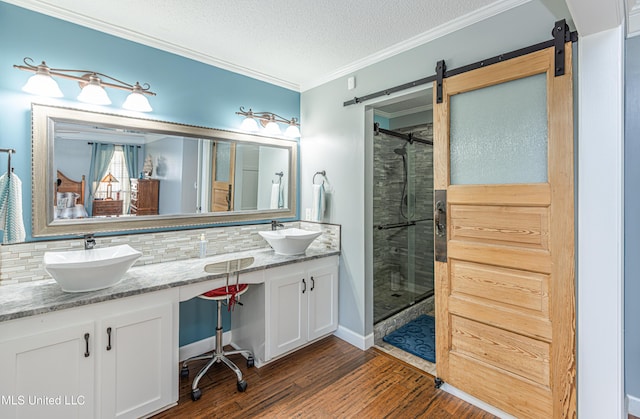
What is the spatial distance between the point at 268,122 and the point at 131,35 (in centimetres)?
123

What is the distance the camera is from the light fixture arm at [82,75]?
1.80 m

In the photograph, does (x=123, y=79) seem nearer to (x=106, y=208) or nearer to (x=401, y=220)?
(x=106, y=208)

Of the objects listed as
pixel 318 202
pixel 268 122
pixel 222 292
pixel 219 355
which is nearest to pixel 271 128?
pixel 268 122

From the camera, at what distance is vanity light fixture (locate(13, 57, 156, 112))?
1.77 metres

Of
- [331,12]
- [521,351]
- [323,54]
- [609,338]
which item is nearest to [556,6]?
[331,12]

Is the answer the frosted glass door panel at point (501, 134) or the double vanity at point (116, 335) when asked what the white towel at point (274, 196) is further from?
the frosted glass door panel at point (501, 134)

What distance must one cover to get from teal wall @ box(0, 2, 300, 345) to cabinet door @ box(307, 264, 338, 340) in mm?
837

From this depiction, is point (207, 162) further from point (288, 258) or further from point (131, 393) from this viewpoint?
point (131, 393)

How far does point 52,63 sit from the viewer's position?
1.91m

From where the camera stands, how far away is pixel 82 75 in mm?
2002

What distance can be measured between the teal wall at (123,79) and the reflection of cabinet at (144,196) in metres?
0.53

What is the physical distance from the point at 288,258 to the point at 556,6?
2375 mm

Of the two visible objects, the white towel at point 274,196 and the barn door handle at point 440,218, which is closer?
the barn door handle at point 440,218

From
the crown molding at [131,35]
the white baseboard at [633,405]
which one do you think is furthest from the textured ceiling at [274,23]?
the white baseboard at [633,405]
